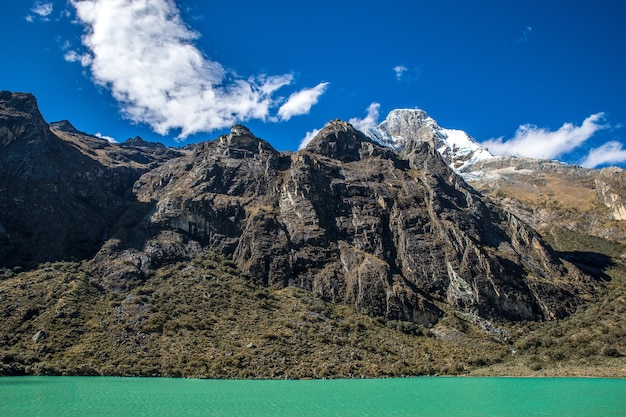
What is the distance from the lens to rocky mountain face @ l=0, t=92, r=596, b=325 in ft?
373

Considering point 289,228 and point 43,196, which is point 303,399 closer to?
point 289,228

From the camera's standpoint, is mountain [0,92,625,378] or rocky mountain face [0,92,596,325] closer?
mountain [0,92,625,378]

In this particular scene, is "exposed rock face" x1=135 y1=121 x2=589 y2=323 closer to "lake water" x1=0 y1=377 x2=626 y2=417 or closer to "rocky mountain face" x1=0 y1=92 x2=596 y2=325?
"rocky mountain face" x1=0 y1=92 x2=596 y2=325

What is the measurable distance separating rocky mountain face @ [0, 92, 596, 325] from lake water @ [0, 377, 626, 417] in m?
45.8

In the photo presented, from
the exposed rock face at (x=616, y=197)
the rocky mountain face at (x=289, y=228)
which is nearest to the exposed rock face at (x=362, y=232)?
the rocky mountain face at (x=289, y=228)

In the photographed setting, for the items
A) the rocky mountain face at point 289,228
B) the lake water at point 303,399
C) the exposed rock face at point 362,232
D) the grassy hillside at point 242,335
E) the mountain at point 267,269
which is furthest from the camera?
the exposed rock face at point 362,232

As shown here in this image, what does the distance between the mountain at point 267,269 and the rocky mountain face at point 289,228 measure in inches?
18.5

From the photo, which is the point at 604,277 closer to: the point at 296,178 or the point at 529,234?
the point at 529,234

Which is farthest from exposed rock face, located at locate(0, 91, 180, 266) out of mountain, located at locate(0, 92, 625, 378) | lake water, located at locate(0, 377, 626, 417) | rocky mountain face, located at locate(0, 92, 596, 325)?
lake water, located at locate(0, 377, 626, 417)

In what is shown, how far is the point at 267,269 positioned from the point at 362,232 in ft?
100

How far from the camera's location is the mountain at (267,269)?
84312 millimetres

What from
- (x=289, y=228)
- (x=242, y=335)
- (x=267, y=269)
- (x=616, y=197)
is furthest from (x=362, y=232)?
(x=616, y=197)

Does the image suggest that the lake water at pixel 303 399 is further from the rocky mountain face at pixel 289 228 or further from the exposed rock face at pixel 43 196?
the exposed rock face at pixel 43 196

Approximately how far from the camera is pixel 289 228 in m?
128
